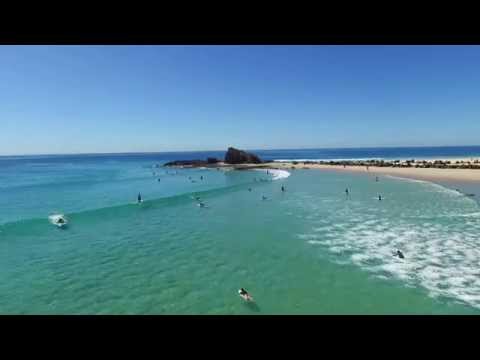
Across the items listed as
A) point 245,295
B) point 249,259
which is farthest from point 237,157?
point 245,295

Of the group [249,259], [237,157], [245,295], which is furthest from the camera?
[237,157]

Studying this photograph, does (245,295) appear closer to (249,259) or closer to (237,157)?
(249,259)

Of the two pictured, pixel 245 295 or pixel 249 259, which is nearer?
pixel 245 295

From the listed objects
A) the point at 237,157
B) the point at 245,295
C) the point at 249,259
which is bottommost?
the point at 249,259

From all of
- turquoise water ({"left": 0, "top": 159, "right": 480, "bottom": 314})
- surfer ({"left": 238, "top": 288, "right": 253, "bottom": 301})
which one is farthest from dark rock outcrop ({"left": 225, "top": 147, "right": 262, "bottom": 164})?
surfer ({"left": 238, "top": 288, "right": 253, "bottom": 301})

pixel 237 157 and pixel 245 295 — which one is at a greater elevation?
pixel 237 157
